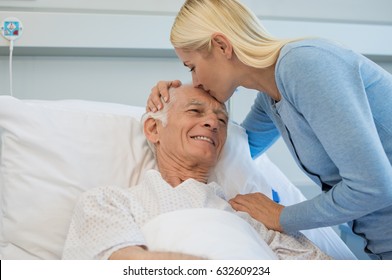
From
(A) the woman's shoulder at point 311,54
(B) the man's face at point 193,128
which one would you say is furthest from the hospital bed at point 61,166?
(A) the woman's shoulder at point 311,54

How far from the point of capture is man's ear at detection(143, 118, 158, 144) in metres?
1.52

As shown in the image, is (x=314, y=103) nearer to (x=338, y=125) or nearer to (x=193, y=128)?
(x=338, y=125)

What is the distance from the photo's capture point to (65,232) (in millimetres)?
1318

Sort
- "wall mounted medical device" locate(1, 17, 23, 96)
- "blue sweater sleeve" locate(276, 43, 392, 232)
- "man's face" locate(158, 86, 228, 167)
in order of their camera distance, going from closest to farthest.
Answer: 1. "blue sweater sleeve" locate(276, 43, 392, 232)
2. "man's face" locate(158, 86, 228, 167)
3. "wall mounted medical device" locate(1, 17, 23, 96)

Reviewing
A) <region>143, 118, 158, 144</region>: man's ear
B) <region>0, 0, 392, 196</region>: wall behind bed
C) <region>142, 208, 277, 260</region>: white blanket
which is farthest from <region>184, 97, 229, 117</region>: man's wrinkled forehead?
<region>0, 0, 392, 196</region>: wall behind bed

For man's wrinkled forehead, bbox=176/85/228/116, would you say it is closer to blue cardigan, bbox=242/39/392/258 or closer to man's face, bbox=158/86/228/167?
man's face, bbox=158/86/228/167

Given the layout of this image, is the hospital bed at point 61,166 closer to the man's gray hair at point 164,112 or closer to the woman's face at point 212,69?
the man's gray hair at point 164,112

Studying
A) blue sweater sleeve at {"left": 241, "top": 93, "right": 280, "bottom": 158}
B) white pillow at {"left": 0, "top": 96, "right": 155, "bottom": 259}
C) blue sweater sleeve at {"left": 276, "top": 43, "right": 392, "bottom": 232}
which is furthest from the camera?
blue sweater sleeve at {"left": 241, "top": 93, "right": 280, "bottom": 158}

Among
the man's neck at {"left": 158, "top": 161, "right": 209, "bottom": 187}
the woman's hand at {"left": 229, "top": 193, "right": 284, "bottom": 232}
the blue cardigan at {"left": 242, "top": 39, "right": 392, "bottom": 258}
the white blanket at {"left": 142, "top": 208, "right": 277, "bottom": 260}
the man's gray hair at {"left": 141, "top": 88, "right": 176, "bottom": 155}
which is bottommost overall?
the woman's hand at {"left": 229, "top": 193, "right": 284, "bottom": 232}

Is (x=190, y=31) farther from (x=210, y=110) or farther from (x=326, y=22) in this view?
(x=326, y=22)

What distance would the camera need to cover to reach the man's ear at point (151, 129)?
1.52m

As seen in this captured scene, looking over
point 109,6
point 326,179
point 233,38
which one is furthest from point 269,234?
point 109,6

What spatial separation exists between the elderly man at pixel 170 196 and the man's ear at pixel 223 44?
251 mm

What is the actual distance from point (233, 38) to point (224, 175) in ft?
1.66
